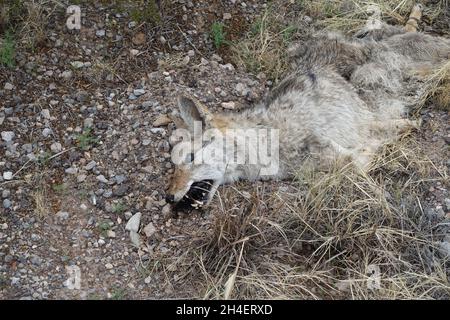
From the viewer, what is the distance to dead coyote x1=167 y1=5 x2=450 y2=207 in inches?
227

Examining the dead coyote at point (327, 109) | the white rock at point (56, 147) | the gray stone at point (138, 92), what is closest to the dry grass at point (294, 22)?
the dead coyote at point (327, 109)

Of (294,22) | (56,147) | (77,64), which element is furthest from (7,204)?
(294,22)

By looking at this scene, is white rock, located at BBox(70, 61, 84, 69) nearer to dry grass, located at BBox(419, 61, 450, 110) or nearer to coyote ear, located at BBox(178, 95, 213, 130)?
coyote ear, located at BBox(178, 95, 213, 130)

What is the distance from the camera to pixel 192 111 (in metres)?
5.75

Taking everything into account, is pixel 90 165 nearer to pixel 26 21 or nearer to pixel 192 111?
pixel 192 111

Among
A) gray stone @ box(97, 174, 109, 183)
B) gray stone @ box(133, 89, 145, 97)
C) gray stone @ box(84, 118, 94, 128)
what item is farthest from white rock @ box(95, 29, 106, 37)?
gray stone @ box(97, 174, 109, 183)

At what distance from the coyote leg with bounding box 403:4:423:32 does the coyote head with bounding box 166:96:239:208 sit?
2.67 metres

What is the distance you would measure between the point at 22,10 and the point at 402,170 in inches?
156

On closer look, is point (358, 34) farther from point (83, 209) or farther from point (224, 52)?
point (83, 209)

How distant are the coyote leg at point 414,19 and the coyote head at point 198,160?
8.76 feet

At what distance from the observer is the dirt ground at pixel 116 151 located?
17.1 feet

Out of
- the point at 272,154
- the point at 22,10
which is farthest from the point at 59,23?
the point at 272,154

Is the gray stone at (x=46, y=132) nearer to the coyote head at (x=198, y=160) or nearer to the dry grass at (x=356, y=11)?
the coyote head at (x=198, y=160)

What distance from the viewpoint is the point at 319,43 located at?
273 inches
